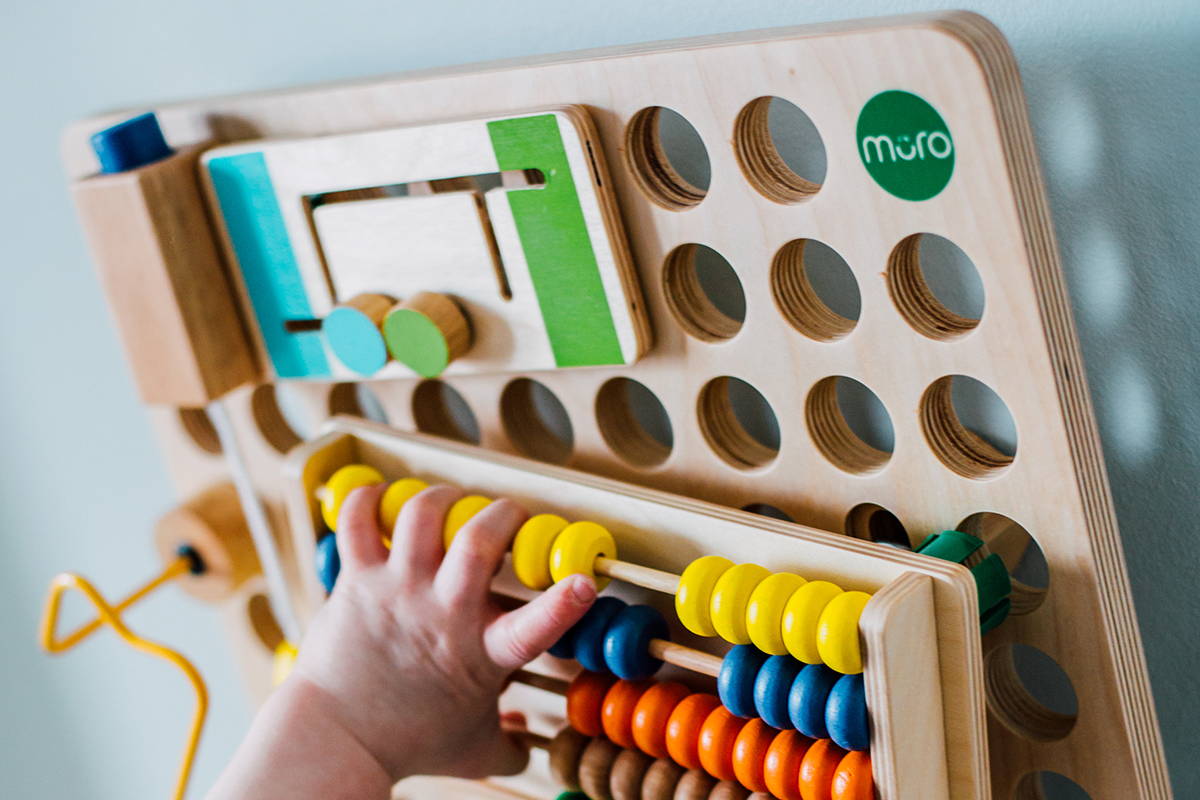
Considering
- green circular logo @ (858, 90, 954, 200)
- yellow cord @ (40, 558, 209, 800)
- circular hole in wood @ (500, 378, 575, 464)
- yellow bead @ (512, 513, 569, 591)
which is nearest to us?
green circular logo @ (858, 90, 954, 200)

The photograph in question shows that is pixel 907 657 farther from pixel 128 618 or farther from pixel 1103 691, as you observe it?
pixel 128 618

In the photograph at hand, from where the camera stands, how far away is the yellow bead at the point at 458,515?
542 mm

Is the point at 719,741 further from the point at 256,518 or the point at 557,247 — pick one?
the point at 256,518

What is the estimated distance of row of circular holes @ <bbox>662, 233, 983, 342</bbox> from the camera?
458mm

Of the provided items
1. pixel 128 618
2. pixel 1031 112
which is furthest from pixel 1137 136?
pixel 128 618

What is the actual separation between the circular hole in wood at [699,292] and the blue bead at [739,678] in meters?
0.14

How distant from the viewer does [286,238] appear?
592 mm

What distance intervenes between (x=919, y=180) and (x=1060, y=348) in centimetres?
8

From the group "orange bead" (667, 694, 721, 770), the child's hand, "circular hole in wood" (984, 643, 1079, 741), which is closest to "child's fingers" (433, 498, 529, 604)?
the child's hand

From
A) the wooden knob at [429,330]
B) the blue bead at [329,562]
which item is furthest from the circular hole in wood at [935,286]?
the blue bead at [329,562]

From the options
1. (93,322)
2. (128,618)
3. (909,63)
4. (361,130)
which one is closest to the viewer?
(909,63)

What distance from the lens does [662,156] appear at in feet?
1.64

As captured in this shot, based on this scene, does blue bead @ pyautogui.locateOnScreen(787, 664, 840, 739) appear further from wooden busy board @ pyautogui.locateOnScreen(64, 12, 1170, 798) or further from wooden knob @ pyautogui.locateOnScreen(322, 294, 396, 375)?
wooden knob @ pyautogui.locateOnScreen(322, 294, 396, 375)

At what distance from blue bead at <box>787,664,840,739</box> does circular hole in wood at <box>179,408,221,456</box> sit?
0.44 meters
